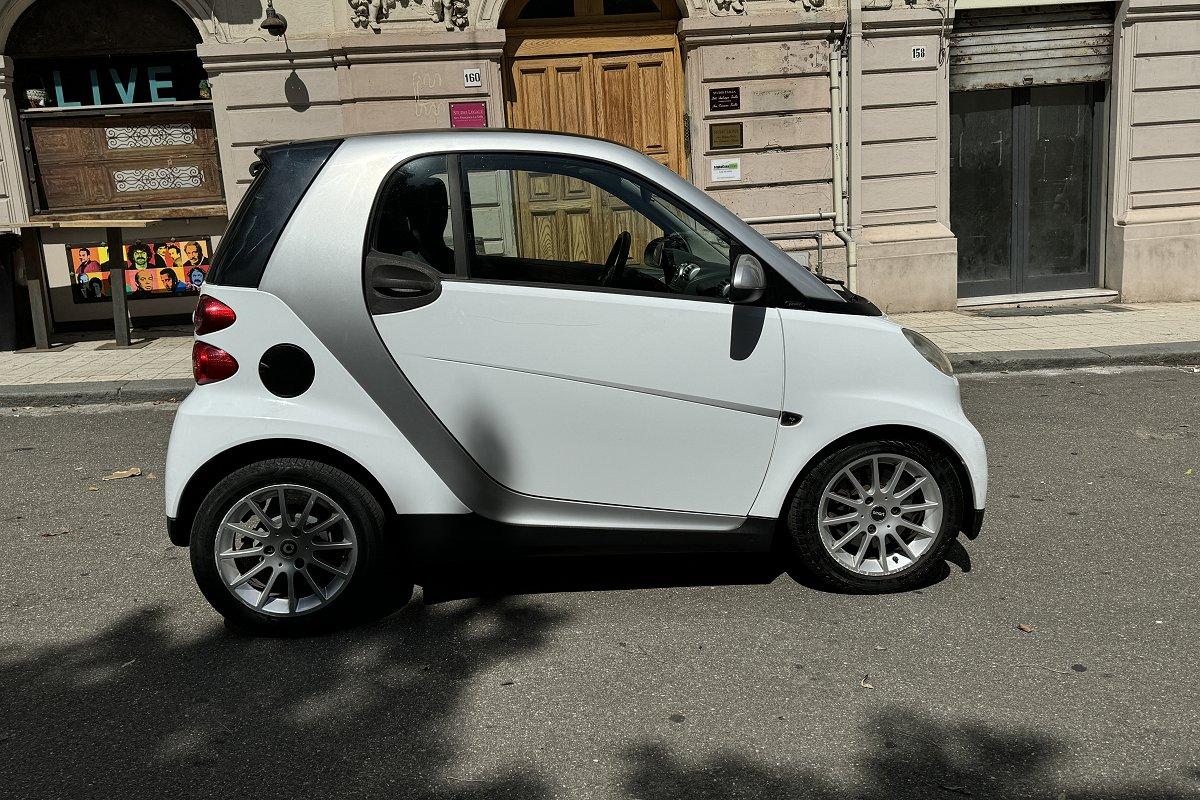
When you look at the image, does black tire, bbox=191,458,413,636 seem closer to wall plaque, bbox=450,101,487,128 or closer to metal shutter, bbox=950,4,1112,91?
wall plaque, bbox=450,101,487,128

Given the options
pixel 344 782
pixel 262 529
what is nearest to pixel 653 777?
pixel 344 782

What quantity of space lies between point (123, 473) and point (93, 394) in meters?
2.67

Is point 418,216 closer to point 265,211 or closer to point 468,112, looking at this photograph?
point 265,211

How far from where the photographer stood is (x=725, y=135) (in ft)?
40.6

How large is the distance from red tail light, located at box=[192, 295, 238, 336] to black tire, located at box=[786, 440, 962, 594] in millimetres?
2106

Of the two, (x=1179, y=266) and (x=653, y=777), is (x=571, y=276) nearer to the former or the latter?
(x=653, y=777)

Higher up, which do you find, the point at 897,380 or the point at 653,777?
the point at 897,380

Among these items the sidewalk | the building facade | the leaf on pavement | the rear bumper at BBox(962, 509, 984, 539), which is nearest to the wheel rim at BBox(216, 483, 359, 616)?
the rear bumper at BBox(962, 509, 984, 539)

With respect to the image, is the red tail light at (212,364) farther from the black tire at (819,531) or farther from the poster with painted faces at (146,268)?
the poster with painted faces at (146,268)

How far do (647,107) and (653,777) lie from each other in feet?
34.2

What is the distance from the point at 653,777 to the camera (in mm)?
2990

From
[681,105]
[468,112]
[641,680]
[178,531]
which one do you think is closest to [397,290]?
[178,531]

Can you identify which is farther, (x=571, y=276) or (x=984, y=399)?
(x=984, y=399)

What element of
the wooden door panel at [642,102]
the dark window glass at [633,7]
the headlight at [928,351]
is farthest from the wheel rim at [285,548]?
the dark window glass at [633,7]
